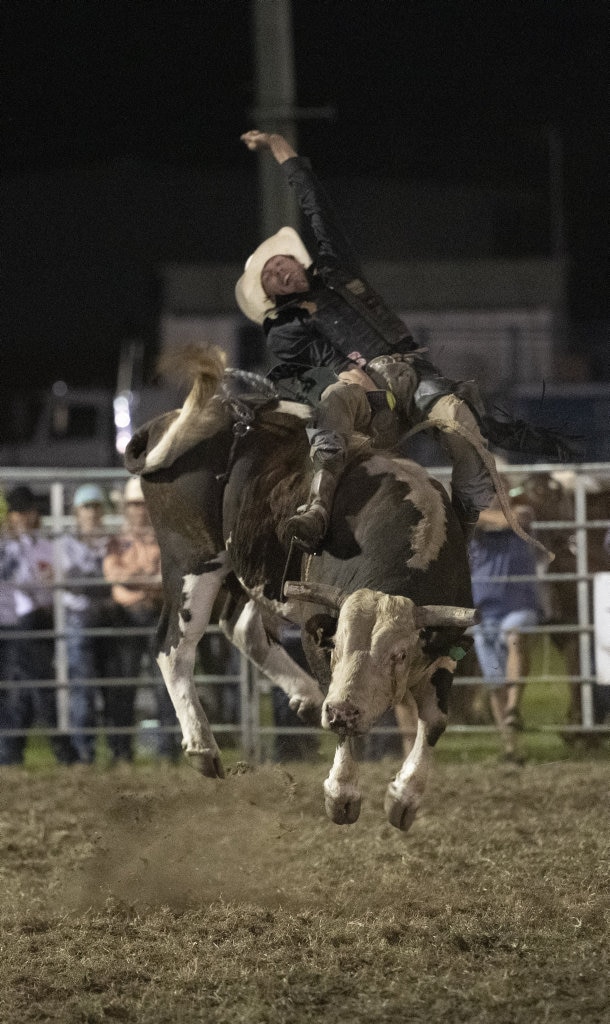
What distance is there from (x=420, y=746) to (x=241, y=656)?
413 cm

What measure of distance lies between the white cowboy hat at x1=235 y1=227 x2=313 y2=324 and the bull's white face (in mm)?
1727

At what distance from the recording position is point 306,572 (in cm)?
498

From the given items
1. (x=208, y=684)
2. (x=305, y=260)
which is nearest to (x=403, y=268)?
(x=208, y=684)

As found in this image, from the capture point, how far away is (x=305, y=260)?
5711 mm

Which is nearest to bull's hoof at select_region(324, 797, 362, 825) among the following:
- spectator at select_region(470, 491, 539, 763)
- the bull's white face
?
the bull's white face

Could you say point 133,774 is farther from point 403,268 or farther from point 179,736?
point 403,268

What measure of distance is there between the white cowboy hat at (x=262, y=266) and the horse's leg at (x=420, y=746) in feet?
5.76

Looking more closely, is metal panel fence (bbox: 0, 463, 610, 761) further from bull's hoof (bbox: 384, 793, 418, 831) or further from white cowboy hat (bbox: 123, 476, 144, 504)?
bull's hoof (bbox: 384, 793, 418, 831)

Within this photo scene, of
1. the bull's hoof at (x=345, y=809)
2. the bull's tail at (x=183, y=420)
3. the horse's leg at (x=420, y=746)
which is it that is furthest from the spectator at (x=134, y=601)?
the bull's hoof at (x=345, y=809)

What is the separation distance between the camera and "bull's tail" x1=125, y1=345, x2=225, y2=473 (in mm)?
5605

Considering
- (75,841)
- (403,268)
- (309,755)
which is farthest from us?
(403,268)

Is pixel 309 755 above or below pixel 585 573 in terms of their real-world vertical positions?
below

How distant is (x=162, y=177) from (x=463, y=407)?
27873 millimetres

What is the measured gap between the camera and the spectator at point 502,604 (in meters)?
8.64
